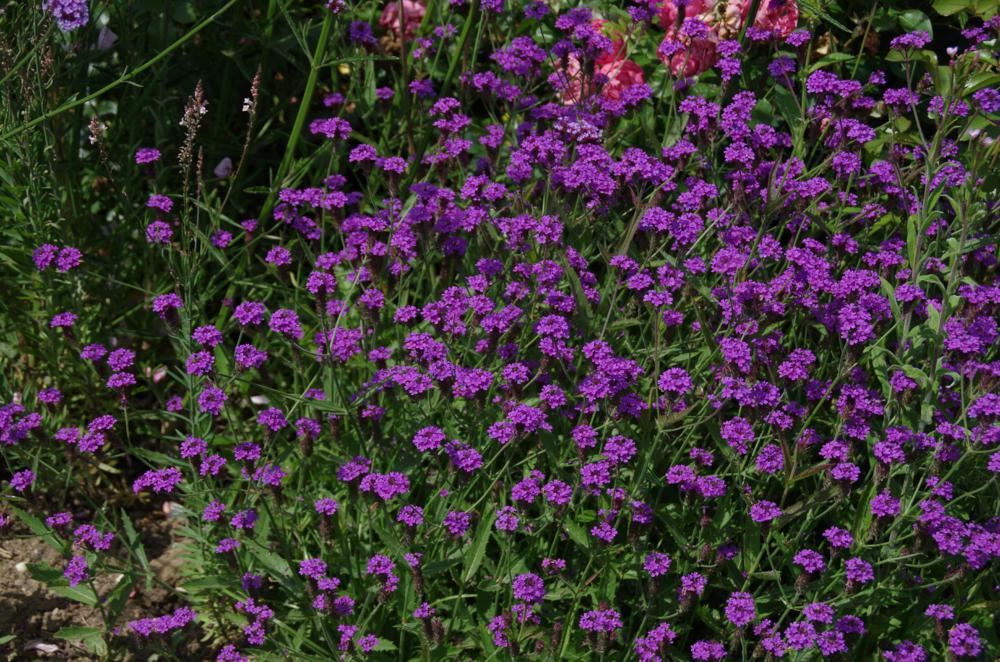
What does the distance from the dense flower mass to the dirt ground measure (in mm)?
56

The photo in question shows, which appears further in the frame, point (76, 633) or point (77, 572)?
point (76, 633)

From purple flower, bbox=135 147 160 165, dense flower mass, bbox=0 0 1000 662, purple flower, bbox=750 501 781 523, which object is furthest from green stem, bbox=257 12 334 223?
purple flower, bbox=750 501 781 523

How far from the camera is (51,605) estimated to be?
3535 millimetres

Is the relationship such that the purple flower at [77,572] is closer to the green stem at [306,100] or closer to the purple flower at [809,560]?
the green stem at [306,100]

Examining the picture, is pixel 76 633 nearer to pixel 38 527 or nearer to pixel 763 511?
pixel 38 527

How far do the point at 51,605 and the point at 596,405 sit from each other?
181cm

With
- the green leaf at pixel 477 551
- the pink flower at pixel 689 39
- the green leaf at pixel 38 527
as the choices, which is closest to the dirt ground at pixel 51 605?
the green leaf at pixel 38 527

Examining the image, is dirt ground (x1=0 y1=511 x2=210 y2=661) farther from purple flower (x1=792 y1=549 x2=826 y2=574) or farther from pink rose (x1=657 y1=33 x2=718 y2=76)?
pink rose (x1=657 y1=33 x2=718 y2=76)

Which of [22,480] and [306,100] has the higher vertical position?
[306,100]

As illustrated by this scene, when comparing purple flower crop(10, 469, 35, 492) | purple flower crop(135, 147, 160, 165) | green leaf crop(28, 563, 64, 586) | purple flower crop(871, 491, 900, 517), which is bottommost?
green leaf crop(28, 563, 64, 586)

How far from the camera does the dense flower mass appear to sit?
292 cm

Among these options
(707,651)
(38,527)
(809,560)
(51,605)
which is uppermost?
(809,560)

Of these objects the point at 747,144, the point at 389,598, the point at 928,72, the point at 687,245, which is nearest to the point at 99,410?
the point at 389,598

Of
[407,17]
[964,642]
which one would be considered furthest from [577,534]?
[407,17]
